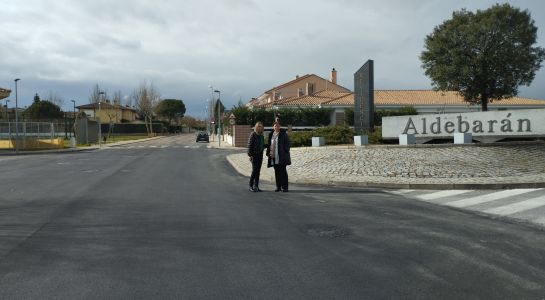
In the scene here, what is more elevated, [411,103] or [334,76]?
[334,76]

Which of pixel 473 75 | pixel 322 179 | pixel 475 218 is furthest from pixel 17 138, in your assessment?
pixel 475 218

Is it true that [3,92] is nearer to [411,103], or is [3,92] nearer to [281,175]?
[281,175]

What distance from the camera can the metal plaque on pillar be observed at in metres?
18.2

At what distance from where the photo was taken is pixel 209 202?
9.41m

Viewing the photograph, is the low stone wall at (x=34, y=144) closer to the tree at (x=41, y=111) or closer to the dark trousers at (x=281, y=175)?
the dark trousers at (x=281, y=175)

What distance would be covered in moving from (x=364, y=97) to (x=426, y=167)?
610cm

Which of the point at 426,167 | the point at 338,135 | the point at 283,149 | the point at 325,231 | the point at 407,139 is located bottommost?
the point at 325,231

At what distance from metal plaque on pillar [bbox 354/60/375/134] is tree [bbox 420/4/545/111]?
1463 centimetres

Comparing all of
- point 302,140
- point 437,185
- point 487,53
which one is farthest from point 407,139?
point 487,53

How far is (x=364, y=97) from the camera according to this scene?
1927 cm

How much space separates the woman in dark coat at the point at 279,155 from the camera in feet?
37.0

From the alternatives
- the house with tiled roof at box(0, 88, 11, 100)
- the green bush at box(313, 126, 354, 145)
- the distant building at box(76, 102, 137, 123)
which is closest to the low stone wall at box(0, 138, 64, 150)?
the house with tiled roof at box(0, 88, 11, 100)

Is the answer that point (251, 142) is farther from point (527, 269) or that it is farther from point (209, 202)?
point (527, 269)

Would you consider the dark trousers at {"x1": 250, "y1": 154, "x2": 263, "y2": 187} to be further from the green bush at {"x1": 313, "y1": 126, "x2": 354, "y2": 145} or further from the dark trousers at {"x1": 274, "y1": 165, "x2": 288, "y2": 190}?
the green bush at {"x1": 313, "y1": 126, "x2": 354, "y2": 145}
